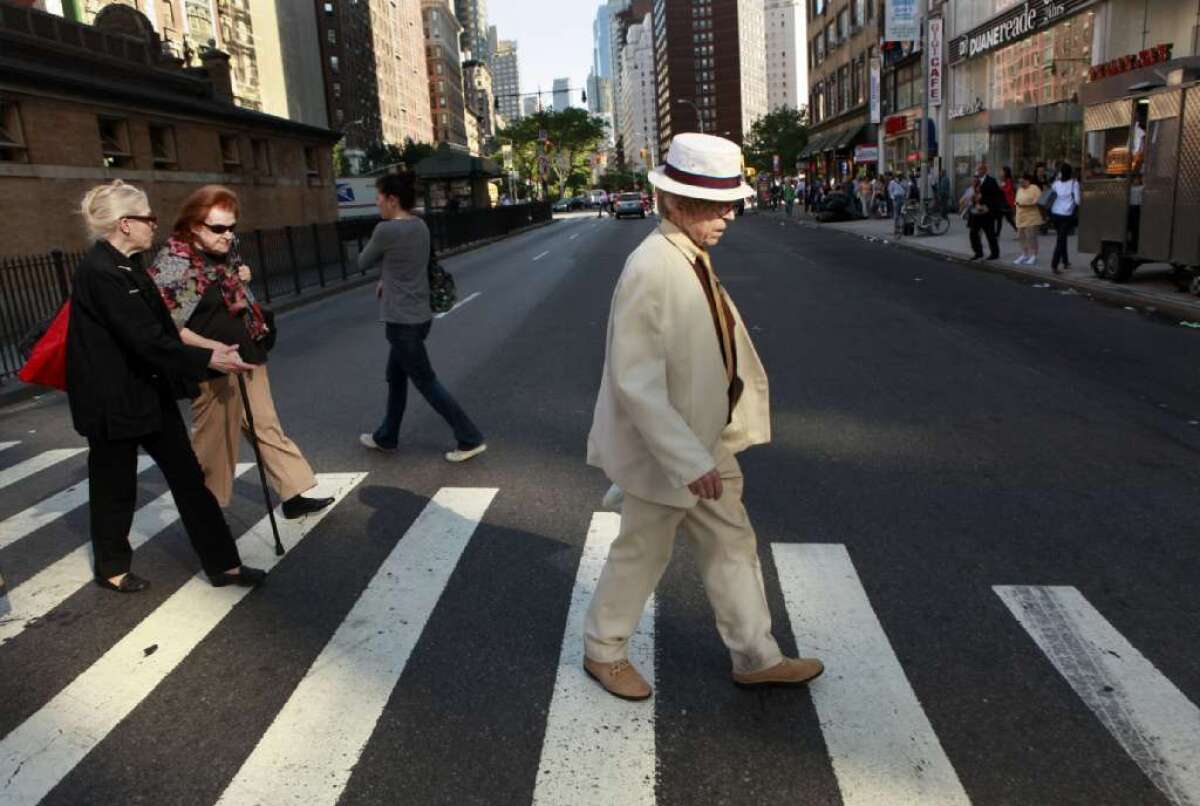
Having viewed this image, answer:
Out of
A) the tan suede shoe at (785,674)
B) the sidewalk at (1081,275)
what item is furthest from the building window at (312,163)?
the tan suede shoe at (785,674)

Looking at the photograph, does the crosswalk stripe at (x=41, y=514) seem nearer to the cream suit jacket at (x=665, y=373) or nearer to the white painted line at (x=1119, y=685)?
the cream suit jacket at (x=665, y=373)

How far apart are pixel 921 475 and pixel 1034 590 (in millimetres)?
1781

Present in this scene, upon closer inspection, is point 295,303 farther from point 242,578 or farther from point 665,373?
point 665,373

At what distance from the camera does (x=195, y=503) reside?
14.8 ft

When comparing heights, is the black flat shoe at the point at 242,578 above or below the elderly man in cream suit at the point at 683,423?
below

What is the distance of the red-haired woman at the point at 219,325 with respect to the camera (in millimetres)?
4820

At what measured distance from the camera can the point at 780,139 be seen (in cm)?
6862

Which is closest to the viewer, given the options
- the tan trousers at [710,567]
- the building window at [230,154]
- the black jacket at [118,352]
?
the tan trousers at [710,567]

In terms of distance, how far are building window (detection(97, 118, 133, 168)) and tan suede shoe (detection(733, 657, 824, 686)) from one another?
22.7m

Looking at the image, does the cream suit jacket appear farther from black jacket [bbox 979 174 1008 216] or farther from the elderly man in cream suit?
black jacket [bbox 979 174 1008 216]

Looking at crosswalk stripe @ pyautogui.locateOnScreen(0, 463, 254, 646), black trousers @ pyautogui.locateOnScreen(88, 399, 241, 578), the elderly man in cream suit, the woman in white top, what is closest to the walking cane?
black trousers @ pyautogui.locateOnScreen(88, 399, 241, 578)

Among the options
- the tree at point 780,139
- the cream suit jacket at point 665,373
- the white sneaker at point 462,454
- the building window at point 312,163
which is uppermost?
the tree at point 780,139

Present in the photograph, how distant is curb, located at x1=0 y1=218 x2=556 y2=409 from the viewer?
10.6 metres

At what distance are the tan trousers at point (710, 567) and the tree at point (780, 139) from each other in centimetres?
6896
